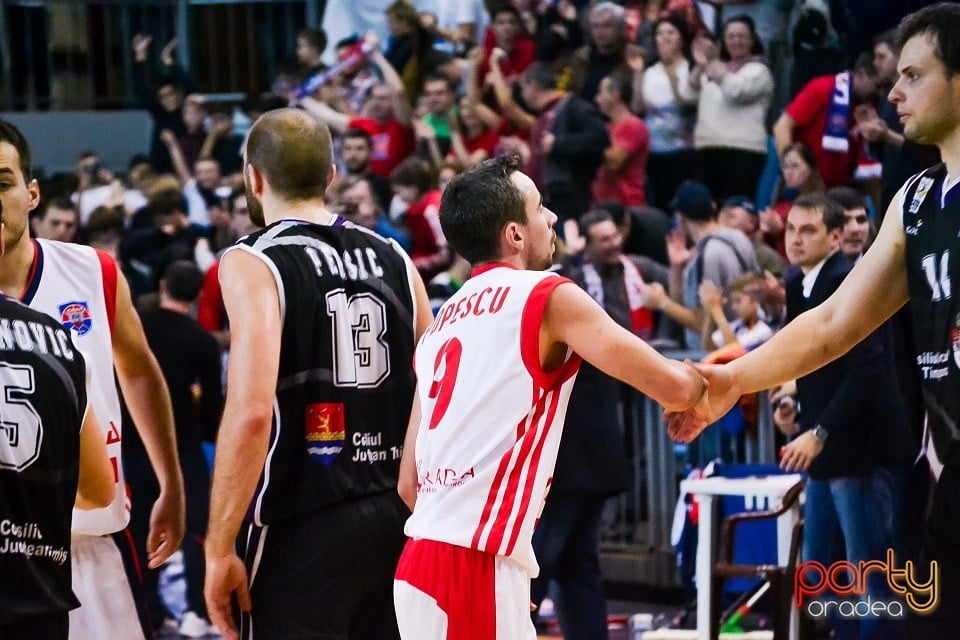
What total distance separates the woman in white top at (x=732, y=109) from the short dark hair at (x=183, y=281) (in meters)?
4.02

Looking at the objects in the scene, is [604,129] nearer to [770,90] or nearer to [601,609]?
[770,90]

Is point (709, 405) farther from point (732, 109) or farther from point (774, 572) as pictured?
point (732, 109)

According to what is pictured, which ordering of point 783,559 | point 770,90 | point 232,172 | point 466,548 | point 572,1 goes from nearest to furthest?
point 466,548 → point 783,559 → point 770,90 → point 572,1 → point 232,172

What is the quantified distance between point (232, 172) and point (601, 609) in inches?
319

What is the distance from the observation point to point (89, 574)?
479 cm

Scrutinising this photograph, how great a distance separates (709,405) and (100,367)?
2.00 m

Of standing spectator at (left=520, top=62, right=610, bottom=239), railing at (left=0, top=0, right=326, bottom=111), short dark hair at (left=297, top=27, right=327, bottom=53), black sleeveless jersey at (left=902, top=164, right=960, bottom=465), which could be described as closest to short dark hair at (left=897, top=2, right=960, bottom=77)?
black sleeveless jersey at (left=902, top=164, right=960, bottom=465)

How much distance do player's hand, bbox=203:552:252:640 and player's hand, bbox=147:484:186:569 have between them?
2.37 ft

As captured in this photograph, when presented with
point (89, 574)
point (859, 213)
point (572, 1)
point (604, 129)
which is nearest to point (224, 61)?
point (572, 1)

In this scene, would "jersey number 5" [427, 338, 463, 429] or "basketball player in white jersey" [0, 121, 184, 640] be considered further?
"basketball player in white jersey" [0, 121, 184, 640]

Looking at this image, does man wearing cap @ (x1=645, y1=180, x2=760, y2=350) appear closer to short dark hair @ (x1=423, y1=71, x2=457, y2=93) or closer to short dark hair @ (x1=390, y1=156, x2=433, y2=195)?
short dark hair @ (x1=390, y1=156, x2=433, y2=195)

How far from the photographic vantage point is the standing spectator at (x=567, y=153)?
36.0 ft

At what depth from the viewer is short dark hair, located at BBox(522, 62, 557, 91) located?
11.6 metres

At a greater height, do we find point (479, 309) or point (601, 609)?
point (479, 309)
